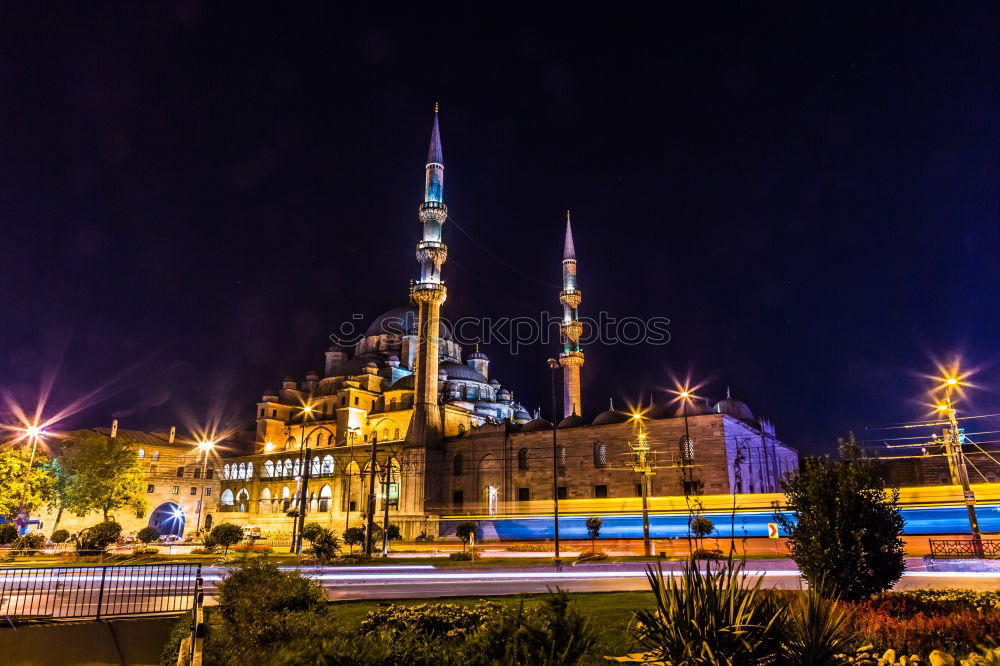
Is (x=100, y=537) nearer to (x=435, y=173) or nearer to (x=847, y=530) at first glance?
(x=847, y=530)

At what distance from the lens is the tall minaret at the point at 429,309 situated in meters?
49.1

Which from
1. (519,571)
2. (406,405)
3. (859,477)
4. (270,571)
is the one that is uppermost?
(406,405)

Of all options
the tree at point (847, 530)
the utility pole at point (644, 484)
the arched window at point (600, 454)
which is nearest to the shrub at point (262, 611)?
the tree at point (847, 530)

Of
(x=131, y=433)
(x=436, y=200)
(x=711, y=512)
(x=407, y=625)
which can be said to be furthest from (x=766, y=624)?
(x=131, y=433)

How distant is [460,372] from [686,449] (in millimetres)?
30696

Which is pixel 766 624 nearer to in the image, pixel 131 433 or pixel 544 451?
pixel 544 451

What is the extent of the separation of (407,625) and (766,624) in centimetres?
366

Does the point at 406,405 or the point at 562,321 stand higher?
the point at 562,321

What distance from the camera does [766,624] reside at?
5.91 meters

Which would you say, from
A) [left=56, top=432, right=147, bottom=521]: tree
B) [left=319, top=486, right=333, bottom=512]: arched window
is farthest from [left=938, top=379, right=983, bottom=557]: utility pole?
[left=319, top=486, right=333, bottom=512]: arched window

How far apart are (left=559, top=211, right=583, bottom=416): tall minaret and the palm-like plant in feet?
159

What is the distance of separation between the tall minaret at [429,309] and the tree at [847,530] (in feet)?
129

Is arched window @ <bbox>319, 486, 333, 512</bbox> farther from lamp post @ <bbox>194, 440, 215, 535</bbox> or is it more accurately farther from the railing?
the railing

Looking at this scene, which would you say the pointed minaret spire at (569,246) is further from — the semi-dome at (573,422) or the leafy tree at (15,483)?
the leafy tree at (15,483)
